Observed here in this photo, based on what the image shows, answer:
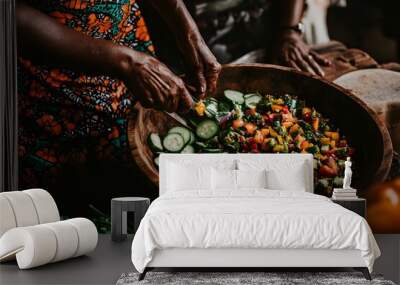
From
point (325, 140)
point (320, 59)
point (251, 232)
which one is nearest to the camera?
point (251, 232)

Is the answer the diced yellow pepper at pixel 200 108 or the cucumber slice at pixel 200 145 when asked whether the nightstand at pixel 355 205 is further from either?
the diced yellow pepper at pixel 200 108

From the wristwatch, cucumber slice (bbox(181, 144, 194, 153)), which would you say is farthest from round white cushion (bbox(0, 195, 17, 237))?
the wristwatch

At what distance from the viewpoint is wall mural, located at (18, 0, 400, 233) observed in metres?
7.64

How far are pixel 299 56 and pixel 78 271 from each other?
3.77m

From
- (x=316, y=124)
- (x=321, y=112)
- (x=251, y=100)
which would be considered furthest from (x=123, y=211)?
(x=321, y=112)

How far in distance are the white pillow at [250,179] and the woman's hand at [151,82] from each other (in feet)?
3.93

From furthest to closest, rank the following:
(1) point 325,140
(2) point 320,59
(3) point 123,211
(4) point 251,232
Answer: (2) point 320,59 < (1) point 325,140 < (3) point 123,211 < (4) point 251,232

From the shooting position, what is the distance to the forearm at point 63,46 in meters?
7.68

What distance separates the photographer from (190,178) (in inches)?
281

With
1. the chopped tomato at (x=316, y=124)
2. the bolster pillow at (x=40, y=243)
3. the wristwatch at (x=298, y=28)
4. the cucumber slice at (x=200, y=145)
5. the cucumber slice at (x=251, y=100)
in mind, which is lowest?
the bolster pillow at (x=40, y=243)

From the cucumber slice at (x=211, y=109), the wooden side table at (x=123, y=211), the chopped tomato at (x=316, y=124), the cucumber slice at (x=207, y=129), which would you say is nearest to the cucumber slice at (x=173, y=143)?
the cucumber slice at (x=207, y=129)

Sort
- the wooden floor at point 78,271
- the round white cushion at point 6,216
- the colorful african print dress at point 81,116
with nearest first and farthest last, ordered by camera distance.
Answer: the wooden floor at point 78,271 < the round white cushion at point 6,216 < the colorful african print dress at point 81,116

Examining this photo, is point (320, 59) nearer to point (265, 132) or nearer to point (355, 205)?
point (265, 132)

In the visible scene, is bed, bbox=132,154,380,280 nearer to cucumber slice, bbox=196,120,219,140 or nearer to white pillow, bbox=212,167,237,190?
white pillow, bbox=212,167,237,190
